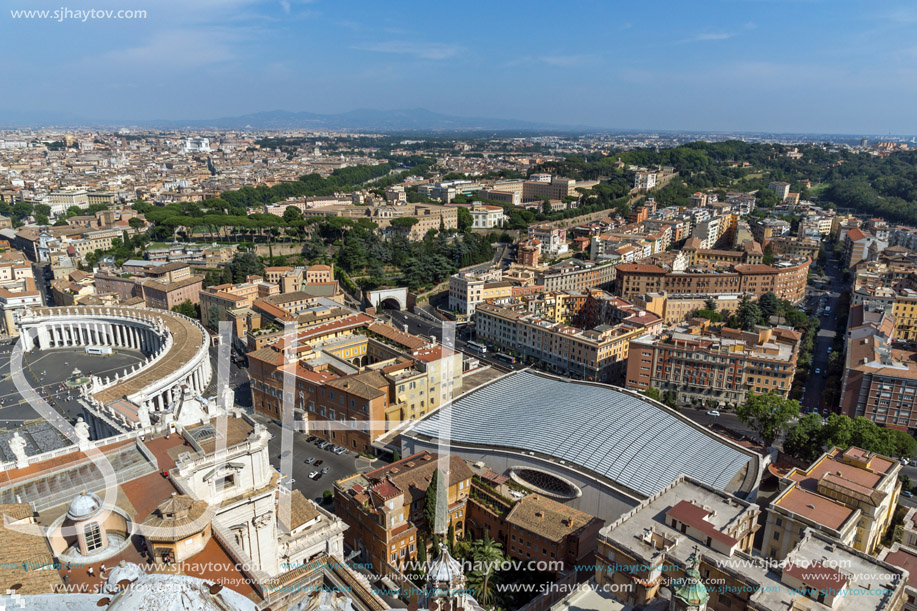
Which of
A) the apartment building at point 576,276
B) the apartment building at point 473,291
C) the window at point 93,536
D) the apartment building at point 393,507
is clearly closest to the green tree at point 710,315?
the apartment building at point 576,276

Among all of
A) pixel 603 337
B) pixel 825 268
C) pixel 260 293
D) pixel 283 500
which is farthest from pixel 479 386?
pixel 825 268

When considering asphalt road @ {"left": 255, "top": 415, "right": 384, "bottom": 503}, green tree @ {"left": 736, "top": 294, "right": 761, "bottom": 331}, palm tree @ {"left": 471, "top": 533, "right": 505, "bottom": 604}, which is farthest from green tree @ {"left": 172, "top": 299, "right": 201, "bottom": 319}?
green tree @ {"left": 736, "top": 294, "right": 761, "bottom": 331}

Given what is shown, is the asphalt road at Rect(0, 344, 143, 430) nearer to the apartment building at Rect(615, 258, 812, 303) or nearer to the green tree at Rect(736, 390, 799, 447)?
the green tree at Rect(736, 390, 799, 447)

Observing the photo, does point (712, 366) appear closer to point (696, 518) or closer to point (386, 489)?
point (696, 518)

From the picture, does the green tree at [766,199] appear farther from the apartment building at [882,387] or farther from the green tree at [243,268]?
the green tree at [243,268]

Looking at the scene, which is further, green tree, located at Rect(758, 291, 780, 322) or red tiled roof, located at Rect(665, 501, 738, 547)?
green tree, located at Rect(758, 291, 780, 322)

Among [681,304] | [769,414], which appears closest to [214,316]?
[681,304]

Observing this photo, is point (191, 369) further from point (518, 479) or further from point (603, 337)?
point (603, 337)
